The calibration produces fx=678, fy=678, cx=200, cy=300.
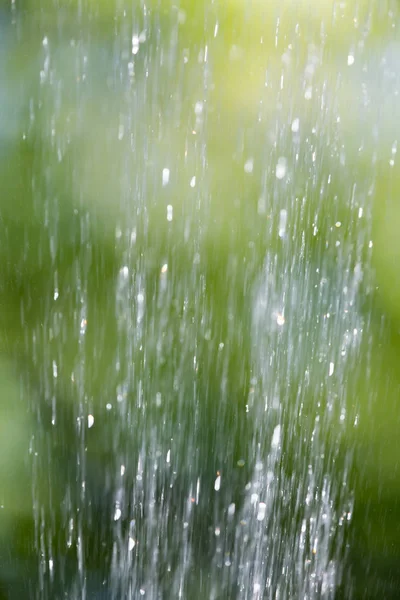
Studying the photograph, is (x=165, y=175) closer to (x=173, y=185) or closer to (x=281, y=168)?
(x=173, y=185)

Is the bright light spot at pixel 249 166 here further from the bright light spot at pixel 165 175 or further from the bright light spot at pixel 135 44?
the bright light spot at pixel 135 44

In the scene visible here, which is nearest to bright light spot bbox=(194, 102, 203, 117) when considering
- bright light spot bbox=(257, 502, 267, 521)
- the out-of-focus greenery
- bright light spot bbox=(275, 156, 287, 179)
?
the out-of-focus greenery

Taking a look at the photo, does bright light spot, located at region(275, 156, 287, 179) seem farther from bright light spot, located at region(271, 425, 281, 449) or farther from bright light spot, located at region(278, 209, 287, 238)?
bright light spot, located at region(271, 425, 281, 449)

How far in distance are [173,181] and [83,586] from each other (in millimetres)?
1226

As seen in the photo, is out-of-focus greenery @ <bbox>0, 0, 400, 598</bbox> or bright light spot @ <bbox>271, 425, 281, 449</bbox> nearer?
out-of-focus greenery @ <bbox>0, 0, 400, 598</bbox>

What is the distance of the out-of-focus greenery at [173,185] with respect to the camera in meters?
1.86

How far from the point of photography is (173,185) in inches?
75.9

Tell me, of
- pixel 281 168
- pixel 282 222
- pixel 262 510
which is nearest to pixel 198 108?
pixel 281 168

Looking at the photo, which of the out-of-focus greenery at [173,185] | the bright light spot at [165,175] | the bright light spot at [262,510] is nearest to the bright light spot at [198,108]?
the out-of-focus greenery at [173,185]

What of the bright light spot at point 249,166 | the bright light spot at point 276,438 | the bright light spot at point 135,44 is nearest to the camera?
the bright light spot at point 135,44

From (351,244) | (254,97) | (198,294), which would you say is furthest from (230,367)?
(254,97)

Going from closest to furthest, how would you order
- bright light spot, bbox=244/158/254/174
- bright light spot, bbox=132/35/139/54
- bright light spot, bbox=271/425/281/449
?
1. bright light spot, bbox=132/35/139/54
2. bright light spot, bbox=244/158/254/174
3. bright light spot, bbox=271/425/281/449

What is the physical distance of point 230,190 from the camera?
6.46ft

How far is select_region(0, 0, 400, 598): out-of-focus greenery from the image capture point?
73.0 inches
